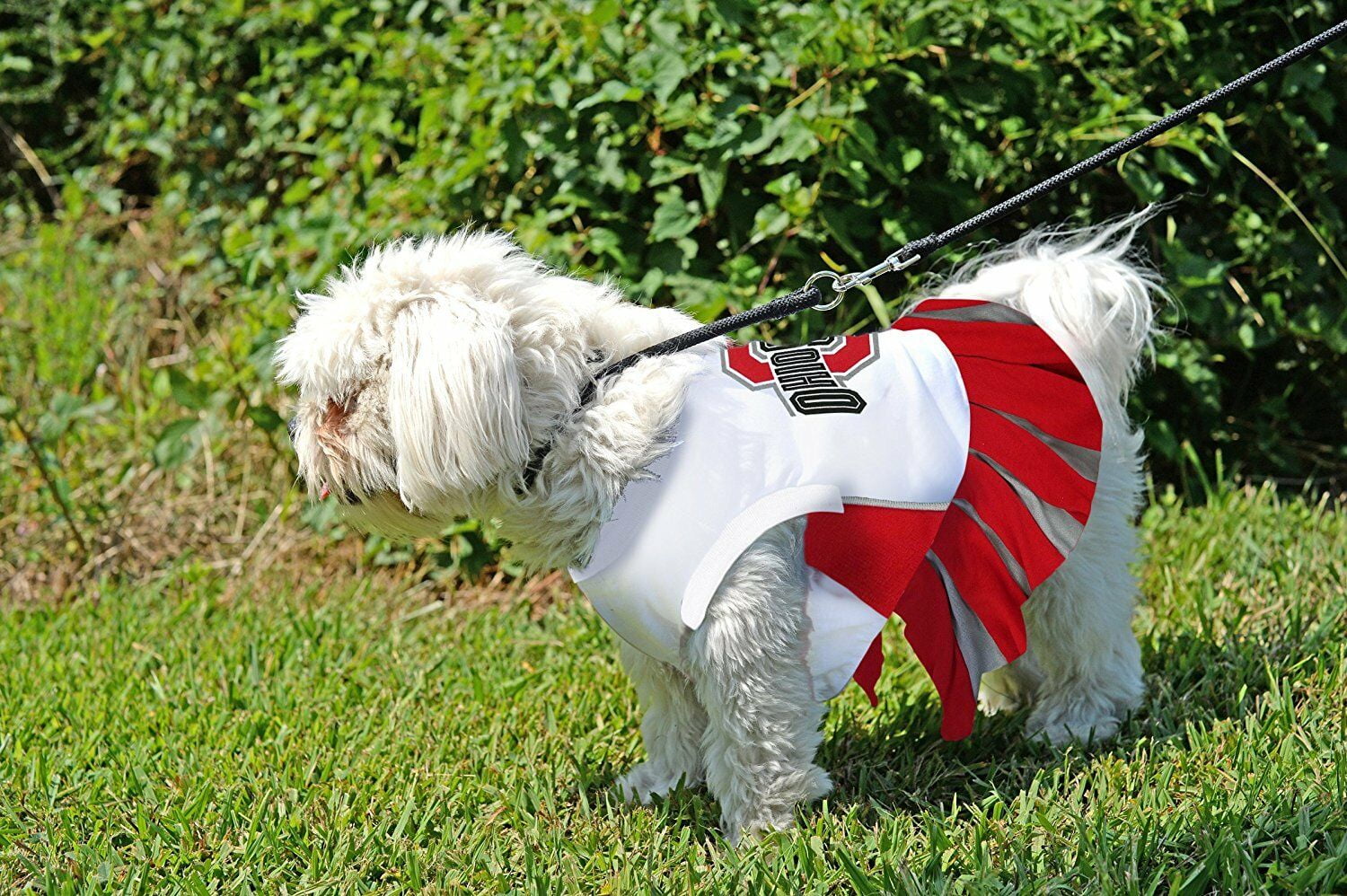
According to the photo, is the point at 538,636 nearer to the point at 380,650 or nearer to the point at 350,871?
the point at 380,650

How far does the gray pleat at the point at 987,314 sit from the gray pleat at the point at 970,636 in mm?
613

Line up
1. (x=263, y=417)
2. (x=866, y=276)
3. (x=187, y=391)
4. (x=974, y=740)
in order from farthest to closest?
(x=187, y=391)
(x=263, y=417)
(x=974, y=740)
(x=866, y=276)

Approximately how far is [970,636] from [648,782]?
35.5 inches

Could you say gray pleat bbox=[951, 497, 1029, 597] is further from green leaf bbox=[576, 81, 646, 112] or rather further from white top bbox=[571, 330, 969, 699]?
green leaf bbox=[576, 81, 646, 112]

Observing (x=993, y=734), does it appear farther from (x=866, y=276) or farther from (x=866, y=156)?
(x=866, y=156)

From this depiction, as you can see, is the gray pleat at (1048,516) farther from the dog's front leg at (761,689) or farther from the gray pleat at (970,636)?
the dog's front leg at (761,689)

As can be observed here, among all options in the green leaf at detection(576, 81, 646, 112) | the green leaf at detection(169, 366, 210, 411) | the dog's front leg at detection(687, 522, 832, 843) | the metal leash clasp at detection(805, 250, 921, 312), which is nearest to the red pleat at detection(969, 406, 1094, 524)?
the metal leash clasp at detection(805, 250, 921, 312)

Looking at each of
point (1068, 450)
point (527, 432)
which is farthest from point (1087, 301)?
point (527, 432)

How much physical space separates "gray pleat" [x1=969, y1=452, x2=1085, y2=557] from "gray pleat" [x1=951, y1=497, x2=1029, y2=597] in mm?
102

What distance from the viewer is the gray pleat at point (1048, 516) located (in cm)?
286

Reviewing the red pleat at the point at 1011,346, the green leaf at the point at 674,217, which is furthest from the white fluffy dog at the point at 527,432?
the green leaf at the point at 674,217

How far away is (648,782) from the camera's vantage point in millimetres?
3189

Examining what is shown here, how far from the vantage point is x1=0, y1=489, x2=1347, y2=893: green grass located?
105 inches

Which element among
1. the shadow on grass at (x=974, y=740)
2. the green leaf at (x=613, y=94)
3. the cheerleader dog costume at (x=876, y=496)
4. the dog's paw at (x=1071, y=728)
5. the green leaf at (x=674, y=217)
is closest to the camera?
the cheerleader dog costume at (x=876, y=496)
